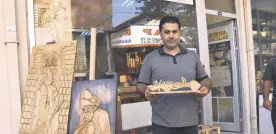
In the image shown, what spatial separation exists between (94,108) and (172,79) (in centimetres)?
78

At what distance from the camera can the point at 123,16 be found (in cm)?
412

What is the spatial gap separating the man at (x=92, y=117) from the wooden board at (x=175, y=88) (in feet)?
2.18

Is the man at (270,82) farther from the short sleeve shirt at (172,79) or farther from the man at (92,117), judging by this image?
the man at (92,117)

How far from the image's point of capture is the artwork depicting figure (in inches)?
108

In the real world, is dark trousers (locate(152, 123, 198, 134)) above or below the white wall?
below

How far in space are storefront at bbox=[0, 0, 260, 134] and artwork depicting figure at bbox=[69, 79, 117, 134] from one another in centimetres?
27

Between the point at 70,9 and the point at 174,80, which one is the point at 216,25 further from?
the point at 174,80

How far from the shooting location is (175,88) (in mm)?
2307

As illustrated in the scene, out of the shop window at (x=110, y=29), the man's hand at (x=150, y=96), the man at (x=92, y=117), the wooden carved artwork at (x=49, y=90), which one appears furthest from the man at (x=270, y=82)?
the wooden carved artwork at (x=49, y=90)

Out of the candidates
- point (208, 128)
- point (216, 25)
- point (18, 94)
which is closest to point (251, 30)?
point (216, 25)

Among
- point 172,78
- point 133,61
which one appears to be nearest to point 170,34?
point 172,78

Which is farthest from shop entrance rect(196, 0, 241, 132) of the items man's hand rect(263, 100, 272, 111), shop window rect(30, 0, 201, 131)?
man's hand rect(263, 100, 272, 111)

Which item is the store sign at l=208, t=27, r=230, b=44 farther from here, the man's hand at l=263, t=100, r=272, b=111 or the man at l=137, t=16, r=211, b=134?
the man at l=137, t=16, r=211, b=134

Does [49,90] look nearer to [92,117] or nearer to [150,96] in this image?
[92,117]
